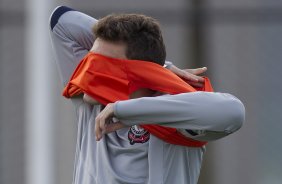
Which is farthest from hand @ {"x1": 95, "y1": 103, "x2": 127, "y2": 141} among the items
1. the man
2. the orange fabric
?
the orange fabric

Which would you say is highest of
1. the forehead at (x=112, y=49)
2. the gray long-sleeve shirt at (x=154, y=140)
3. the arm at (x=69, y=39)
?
the forehead at (x=112, y=49)

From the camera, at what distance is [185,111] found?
2.29 meters

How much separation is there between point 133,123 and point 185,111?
115 millimetres

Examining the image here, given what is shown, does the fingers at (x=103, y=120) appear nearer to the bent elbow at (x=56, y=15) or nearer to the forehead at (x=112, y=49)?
the forehead at (x=112, y=49)

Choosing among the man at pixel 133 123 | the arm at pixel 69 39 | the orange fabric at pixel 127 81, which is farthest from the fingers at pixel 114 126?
the arm at pixel 69 39

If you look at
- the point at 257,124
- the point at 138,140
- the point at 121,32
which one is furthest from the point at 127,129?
the point at 257,124

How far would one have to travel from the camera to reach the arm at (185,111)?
2270 millimetres

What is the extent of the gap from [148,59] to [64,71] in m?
0.29

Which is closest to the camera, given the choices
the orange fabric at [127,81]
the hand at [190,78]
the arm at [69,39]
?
the orange fabric at [127,81]

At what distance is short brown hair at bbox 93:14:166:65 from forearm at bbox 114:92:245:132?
20 cm

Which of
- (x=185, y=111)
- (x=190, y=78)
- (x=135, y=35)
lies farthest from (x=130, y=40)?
(x=185, y=111)

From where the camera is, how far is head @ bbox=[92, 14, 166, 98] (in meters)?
2.47

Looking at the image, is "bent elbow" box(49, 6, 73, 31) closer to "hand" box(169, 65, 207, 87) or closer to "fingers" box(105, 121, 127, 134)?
"hand" box(169, 65, 207, 87)

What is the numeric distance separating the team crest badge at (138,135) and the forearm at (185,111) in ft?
0.52
